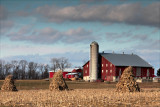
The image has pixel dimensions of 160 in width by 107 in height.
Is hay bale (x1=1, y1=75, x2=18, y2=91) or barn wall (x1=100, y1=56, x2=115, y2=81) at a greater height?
barn wall (x1=100, y1=56, x2=115, y2=81)

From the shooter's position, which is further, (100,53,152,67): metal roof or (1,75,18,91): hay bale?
(100,53,152,67): metal roof

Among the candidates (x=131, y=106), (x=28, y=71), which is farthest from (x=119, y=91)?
(x=28, y=71)

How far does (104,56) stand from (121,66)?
21.3 ft

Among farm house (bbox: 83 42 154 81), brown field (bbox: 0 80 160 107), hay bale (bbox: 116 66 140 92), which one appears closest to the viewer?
brown field (bbox: 0 80 160 107)

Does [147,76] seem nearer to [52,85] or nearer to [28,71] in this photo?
[52,85]

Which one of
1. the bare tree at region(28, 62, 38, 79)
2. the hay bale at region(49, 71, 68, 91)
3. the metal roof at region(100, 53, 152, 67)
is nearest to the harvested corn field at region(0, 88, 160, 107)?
the hay bale at region(49, 71, 68, 91)

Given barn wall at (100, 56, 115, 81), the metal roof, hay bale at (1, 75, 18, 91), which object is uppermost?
the metal roof

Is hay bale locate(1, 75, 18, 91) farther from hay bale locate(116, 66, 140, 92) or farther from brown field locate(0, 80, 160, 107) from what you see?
hay bale locate(116, 66, 140, 92)

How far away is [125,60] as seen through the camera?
297ft

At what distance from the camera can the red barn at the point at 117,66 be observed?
86750 mm

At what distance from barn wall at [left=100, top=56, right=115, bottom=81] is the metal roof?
1.15m

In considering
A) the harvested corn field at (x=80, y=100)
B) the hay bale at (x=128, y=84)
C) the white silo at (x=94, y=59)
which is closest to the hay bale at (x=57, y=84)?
the hay bale at (x=128, y=84)

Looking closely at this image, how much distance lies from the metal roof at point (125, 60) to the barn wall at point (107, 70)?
3.76 ft

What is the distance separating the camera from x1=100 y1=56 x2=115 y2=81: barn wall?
86812 mm
